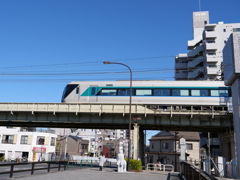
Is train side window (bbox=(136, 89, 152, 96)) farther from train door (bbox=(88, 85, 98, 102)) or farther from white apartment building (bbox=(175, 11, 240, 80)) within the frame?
white apartment building (bbox=(175, 11, 240, 80))

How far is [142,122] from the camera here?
32.7 m

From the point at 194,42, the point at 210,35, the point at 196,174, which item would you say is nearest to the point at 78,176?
the point at 196,174

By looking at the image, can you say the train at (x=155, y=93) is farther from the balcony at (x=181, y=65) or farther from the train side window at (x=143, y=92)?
the balcony at (x=181, y=65)

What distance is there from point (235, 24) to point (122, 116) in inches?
2496

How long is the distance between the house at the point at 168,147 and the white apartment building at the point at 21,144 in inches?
931

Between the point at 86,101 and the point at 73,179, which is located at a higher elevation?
the point at 86,101

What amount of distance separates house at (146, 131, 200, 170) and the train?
73.1 ft

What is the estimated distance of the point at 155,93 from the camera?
32000 mm

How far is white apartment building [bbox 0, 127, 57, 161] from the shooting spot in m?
57.7

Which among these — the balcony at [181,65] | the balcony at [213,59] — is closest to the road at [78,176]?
the balcony at [213,59]

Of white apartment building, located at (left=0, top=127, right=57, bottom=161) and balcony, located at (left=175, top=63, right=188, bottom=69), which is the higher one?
balcony, located at (left=175, top=63, right=188, bottom=69)

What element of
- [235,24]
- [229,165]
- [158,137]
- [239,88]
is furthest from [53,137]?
[235,24]

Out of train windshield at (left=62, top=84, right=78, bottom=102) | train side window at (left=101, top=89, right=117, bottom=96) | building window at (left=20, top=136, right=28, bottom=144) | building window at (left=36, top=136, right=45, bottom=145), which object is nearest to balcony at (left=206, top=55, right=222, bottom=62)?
building window at (left=36, top=136, right=45, bottom=145)

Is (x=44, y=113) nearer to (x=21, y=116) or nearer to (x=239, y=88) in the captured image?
(x=21, y=116)
